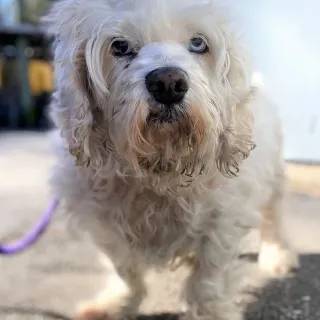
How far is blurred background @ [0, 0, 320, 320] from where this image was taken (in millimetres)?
1372

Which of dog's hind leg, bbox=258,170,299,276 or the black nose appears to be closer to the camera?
the black nose

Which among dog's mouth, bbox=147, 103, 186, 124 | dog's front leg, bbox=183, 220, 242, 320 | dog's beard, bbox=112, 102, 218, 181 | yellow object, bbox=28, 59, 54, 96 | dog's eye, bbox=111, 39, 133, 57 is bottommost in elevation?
yellow object, bbox=28, 59, 54, 96

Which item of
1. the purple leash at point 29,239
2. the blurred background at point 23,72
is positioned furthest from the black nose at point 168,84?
the blurred background at point 23,72

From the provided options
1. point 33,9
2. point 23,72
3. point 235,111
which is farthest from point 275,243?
point 33,9

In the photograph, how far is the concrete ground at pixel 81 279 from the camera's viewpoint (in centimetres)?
132

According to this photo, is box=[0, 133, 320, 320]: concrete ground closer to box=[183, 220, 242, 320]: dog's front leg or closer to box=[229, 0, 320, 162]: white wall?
box=[183, 220, 242, 320]: dog's front leg

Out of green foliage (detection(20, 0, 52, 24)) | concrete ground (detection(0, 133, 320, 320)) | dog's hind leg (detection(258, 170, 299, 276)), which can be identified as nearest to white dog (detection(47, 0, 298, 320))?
concrete ground (detection(0, 133, 320, 320))

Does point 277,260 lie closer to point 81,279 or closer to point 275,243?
point 275,243

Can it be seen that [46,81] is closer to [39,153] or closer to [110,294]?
[39,153]

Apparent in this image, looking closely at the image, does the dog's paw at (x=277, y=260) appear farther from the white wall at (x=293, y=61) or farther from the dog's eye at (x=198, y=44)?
the white wall at (x=293, y=61)

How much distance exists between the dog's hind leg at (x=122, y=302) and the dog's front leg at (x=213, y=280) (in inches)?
6.6

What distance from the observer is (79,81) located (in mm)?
1066

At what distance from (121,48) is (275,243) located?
886mm

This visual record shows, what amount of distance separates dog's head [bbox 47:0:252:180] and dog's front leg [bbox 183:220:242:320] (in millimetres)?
167
